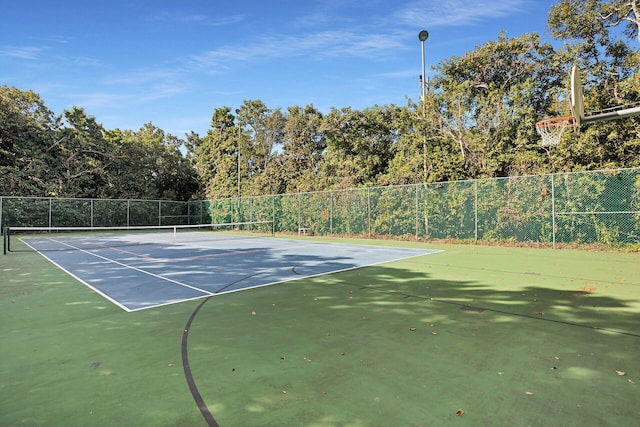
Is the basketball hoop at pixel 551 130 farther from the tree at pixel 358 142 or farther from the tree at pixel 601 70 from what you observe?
the tree at pixel 358 142

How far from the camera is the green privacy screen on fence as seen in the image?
418 inches

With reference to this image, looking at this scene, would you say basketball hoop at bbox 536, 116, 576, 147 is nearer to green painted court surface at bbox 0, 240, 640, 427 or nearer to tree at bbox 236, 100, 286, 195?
green painted court surface at bbox 0, 240, 640, 427

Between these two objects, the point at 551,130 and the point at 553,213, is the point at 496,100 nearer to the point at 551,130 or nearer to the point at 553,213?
the point at 551,130

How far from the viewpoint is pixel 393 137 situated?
21422mm

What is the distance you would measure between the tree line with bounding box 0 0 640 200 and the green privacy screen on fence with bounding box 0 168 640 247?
1.34m

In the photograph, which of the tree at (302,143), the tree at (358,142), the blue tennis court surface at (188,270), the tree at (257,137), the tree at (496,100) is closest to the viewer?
the blue tennis court surface at (188,270)

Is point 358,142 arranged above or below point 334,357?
above

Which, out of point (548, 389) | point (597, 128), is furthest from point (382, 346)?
point (597, 128)

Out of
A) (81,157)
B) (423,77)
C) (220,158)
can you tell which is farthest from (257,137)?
(423,77)

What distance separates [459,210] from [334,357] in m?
12.0

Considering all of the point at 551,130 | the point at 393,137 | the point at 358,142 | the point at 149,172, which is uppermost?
the point at 393,137

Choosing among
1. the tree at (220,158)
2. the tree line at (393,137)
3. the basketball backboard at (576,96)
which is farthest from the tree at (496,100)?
the tree at (220,158)

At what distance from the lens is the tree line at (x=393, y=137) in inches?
495

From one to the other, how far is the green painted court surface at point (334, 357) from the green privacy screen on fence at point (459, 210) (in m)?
6.41
